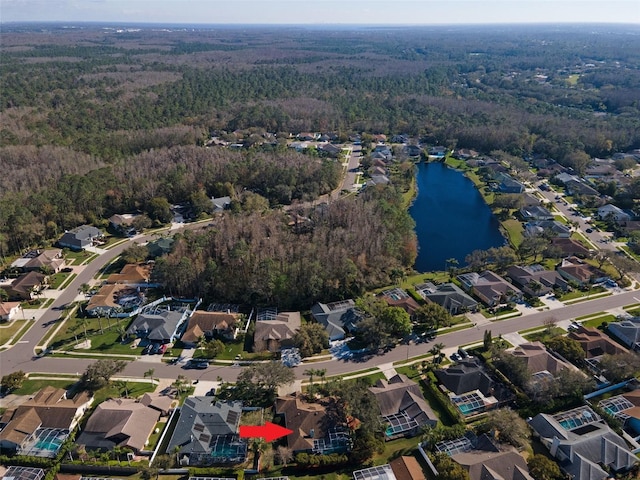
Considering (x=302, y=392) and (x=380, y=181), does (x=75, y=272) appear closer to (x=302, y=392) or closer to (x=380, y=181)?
(x=302, y=392)

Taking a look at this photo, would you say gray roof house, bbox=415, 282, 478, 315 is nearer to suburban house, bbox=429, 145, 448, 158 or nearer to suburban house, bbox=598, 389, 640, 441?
suburban house, bbox=598, 389, 640, 441

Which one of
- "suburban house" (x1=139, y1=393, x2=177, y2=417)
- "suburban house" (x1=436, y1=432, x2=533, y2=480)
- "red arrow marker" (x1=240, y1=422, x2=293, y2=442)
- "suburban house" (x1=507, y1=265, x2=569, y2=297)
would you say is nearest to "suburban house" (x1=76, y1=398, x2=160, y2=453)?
"suburban house" (x1=139, y1=393, x2=177, y2=417)

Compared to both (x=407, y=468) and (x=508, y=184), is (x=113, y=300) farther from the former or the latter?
(x=508, y=184)

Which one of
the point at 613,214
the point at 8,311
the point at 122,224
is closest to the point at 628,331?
the point at 613,214

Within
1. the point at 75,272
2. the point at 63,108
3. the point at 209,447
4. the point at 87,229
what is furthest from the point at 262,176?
the point at 63,108

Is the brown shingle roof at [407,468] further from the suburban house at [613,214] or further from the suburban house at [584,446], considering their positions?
the suburban house at [613,214]
